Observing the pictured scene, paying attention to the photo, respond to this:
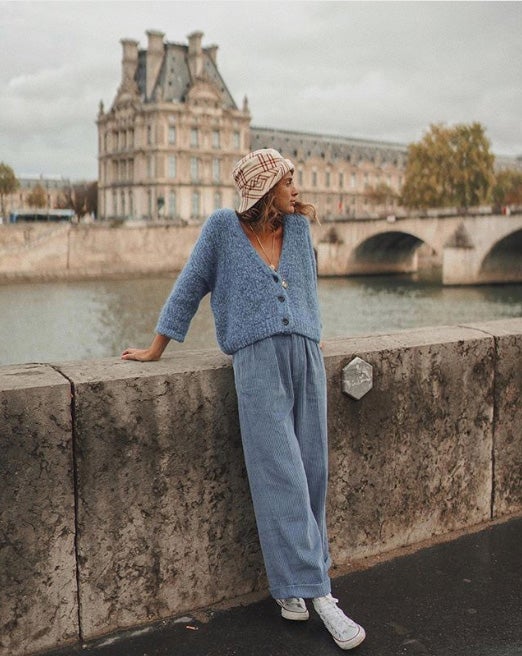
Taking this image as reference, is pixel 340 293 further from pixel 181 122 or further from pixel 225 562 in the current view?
pixel 181 122

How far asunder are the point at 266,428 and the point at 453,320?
75.3 ft

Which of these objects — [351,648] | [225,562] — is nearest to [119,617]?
[225,562]

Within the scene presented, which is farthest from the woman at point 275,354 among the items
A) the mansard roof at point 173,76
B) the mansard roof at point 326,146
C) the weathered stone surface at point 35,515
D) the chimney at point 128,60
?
the mansard roof at point 326,146

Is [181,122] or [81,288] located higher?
[181,122]

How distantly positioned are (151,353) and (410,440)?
1.07 metres

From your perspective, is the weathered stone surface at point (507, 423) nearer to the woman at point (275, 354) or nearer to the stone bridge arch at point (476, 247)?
the woman at point (275, 354)

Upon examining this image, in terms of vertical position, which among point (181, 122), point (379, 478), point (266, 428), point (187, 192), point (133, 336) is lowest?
point (133, 336)

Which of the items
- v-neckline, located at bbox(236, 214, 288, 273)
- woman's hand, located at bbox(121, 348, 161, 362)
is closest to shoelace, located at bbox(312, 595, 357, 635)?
woman's hand, located at bbox(121, 348, 161, 362)

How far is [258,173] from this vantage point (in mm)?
2615

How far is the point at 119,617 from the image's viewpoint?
2.55 metres

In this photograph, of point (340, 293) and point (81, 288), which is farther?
point (81, 288)

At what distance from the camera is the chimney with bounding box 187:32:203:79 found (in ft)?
238

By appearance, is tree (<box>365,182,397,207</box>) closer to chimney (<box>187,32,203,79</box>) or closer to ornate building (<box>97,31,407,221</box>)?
ornate building (<box>97,31,407,221</box>)

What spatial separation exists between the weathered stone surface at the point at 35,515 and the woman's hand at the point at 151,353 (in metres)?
0.32
